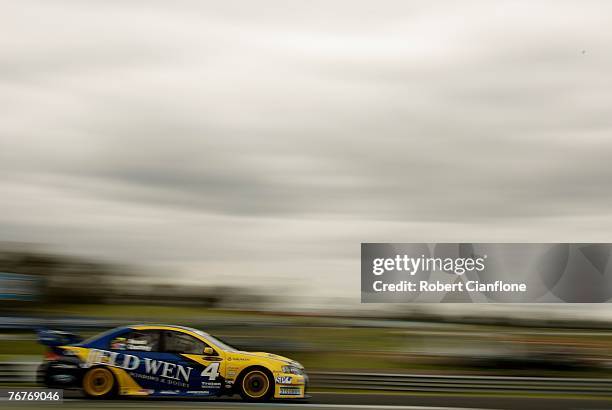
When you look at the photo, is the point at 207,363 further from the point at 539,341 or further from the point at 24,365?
the point at 539,341

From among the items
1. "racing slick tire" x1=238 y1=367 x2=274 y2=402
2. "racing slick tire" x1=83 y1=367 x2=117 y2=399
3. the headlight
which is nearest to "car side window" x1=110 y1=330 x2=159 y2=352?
"racing slick tire" x1=83 y1=367 x2=117 y2=399

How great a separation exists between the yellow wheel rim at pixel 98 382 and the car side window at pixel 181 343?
916 mm

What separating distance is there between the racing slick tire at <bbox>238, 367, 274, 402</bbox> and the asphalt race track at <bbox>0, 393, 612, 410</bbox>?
217 millimetres

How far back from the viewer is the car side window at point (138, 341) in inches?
472

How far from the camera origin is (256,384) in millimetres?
12047

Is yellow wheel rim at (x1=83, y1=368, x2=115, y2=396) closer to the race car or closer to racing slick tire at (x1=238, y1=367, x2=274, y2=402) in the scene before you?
the race car

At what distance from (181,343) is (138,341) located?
2.09 ft

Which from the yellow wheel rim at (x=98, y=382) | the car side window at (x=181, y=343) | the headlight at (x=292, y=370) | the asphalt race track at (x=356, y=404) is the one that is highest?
the car side window at (x=181, y=343)

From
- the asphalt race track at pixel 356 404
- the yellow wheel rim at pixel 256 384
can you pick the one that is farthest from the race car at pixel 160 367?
the asphalt race track at pixel 356 404

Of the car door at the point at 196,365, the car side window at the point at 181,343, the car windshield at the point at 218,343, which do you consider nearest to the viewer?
the car door at the point at 196,365

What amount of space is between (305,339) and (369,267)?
11.8 feet

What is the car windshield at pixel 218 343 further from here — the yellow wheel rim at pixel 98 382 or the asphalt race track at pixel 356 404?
the yellow wheel rim at pixel 98 382

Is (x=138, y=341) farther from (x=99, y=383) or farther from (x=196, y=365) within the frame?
(x=196, y=365)

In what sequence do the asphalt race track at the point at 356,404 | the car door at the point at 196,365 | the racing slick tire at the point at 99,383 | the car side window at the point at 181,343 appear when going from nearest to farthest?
the asphalt race track at the point at 356,404 → the racing slick tire at the point at 99,383 → the car door at the point at 196,365 → the car side window at the point at 181,343
